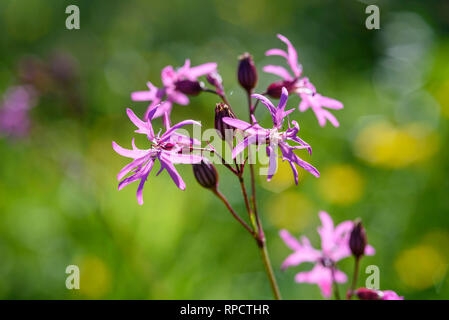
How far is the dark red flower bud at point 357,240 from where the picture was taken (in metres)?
1.34

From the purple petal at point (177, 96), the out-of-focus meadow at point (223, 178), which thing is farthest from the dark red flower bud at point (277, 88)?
the out-of-focus meadow at point (223, 178)

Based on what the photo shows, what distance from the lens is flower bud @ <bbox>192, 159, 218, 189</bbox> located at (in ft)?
3.86

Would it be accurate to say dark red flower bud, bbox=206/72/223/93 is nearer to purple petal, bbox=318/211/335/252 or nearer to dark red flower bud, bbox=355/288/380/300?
purple petal, bbox=318/211/335/252

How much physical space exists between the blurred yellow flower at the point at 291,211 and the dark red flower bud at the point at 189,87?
5.19ft

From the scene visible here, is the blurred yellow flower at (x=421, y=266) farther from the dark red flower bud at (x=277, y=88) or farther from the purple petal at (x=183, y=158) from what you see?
the purple petal at (x=183, y=158)

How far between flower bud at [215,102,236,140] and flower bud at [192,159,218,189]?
0.30 ft

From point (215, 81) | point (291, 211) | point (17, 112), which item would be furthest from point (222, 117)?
point (17, 112)

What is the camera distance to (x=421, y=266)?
2.34 metres

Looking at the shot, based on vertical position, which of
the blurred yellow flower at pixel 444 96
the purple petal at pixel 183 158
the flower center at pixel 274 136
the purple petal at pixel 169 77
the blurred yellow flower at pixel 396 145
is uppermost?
the blurred yellow flower at pixel 444 96

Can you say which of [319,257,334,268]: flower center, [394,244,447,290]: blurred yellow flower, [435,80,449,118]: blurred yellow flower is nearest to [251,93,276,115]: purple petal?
[319,257,334,268]: flower center
